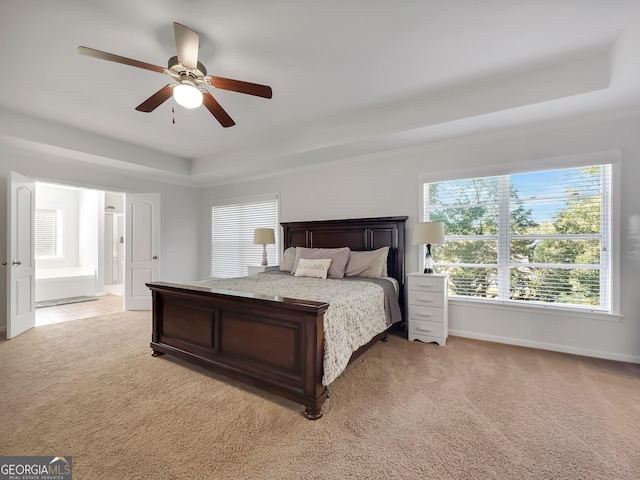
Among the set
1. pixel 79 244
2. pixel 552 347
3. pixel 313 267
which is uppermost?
pixel 79 244

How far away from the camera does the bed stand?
2.01 m

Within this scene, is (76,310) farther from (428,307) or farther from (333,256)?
(428,307)

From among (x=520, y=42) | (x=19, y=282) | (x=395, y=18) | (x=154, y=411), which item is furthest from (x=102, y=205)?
(x=520, y=42)

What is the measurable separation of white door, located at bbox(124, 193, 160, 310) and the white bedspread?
2782 mm

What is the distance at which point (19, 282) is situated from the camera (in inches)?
148

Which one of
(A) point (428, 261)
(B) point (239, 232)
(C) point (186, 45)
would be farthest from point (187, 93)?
(B) point (239, 232)

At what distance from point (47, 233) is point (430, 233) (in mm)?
8217

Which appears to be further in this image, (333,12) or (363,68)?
(363,68)

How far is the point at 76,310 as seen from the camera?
17.0ft

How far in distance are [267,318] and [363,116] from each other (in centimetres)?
260

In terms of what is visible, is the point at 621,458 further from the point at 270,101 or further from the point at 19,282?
the point at 19,282

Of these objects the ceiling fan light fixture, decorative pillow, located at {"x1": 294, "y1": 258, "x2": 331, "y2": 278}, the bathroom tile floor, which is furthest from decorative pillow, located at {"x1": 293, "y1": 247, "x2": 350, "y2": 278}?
the bathroom tile floor

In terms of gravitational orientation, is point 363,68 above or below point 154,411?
above

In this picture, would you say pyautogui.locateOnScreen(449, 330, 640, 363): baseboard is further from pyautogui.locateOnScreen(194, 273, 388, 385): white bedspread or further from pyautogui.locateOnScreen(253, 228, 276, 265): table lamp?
pyautogui.locateOnScreen(253, 228, 276, 265): table lamp
